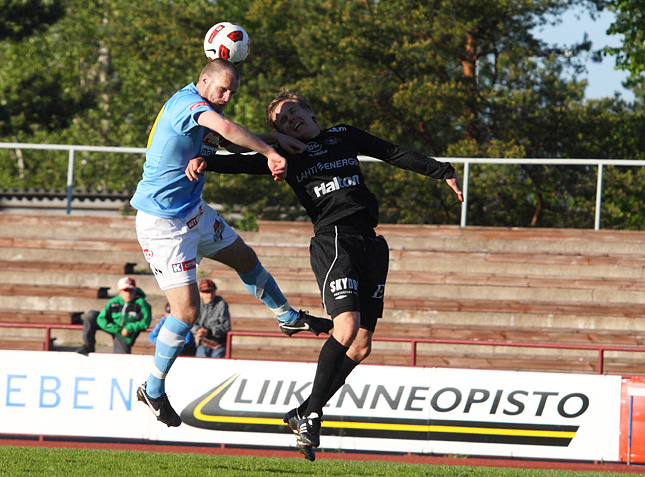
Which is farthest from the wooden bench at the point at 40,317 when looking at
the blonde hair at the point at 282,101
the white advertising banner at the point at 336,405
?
the blonde hair at the point at 282,101

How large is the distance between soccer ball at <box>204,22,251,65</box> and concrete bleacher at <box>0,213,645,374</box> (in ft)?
24.1

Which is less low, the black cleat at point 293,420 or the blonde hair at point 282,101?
the blonde hair at point 282,101

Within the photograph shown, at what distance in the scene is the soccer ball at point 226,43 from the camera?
6.23 m

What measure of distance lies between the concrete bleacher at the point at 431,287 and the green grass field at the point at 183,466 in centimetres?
445

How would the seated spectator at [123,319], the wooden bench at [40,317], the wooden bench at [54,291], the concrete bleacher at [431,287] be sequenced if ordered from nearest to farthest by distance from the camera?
the seated spectator at [123,319]
the concrete bleacher at [431,287]
the wooden bench at [40,317]
the wooden bench at [54,291]

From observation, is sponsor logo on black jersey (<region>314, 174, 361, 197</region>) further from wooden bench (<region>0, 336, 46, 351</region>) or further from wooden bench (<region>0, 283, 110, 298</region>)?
wooden bench (<region>0, 283, 110, 298</region>)

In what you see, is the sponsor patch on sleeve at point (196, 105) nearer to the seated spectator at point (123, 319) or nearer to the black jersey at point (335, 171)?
the black jersey at point (335, 171)

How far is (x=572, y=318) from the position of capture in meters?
13.6

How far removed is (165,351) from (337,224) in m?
1.47

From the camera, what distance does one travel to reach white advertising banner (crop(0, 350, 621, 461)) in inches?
403

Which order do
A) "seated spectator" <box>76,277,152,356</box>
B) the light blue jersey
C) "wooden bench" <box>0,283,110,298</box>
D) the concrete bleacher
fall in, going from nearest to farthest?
the light blue jersey → "seated spectator" <box>76,277,152,356</box> → the concrete bleacher → "wooden bench" <box>0,283,110,298</box>

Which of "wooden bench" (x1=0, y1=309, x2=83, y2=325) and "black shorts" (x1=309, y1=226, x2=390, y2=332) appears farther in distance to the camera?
"wooden bench" (x1=0, y1=309, x2=83, y2=325)

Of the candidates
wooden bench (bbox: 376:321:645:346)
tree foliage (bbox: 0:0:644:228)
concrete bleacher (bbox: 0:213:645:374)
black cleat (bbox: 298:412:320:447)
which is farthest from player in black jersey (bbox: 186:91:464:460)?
tree foliage (bbox: 0:0:644:228)

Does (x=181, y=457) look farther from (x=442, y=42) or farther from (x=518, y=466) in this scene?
(x=442, y=42)
